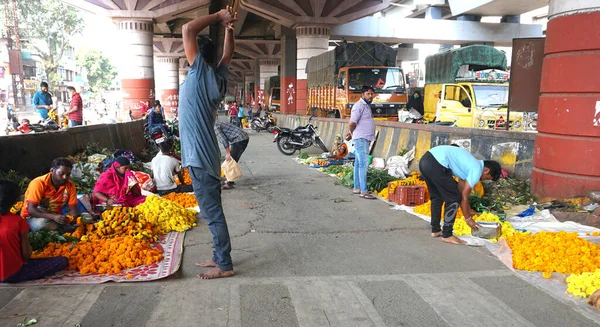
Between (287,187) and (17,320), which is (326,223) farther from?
(17,320)

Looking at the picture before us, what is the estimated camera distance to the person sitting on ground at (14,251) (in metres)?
3.78

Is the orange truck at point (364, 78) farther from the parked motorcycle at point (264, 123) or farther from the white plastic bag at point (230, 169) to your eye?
the white plastic bag at point (230, 169)

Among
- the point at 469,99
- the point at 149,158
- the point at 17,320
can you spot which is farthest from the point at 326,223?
the point at 469,99

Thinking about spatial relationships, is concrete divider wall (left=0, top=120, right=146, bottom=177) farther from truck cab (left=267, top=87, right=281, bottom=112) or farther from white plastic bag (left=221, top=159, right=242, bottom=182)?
truck cab (left=267, top=87, right=281, bottom=112)

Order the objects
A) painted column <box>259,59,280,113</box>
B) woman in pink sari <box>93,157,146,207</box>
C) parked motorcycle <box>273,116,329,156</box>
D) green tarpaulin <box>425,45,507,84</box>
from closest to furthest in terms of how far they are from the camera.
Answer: woman in pink sari <box>93,157,146,207</box>, parked motorcycle <box>273,116,329,156</box>, green tarpaulin <box>425,45,507,84</box>, painted column <box>259,59,280,113</box>

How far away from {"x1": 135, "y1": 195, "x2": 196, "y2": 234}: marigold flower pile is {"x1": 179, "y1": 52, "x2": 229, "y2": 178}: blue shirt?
184cm

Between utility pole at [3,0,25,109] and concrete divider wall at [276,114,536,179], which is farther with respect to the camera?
utility pole at [3,0,25,109]

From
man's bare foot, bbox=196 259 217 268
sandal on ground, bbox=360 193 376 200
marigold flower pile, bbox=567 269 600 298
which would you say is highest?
marigold flower pile, bbox=567 269 600 298

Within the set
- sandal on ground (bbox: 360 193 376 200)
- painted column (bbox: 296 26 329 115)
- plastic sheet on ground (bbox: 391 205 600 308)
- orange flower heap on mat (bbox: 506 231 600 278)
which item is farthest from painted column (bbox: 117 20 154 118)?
orange flower heap on mat (bbox: 506 231 600 278)

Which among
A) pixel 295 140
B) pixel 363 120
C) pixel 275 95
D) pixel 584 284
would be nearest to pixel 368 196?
pixel 363 120

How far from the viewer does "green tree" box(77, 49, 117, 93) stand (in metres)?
68.6

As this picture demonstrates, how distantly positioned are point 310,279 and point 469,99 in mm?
12543

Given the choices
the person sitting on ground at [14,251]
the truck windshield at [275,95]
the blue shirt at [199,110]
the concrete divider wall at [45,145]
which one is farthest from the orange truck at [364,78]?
the truck windshield at [275,95]

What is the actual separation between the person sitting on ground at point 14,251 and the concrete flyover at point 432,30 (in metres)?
27.1
